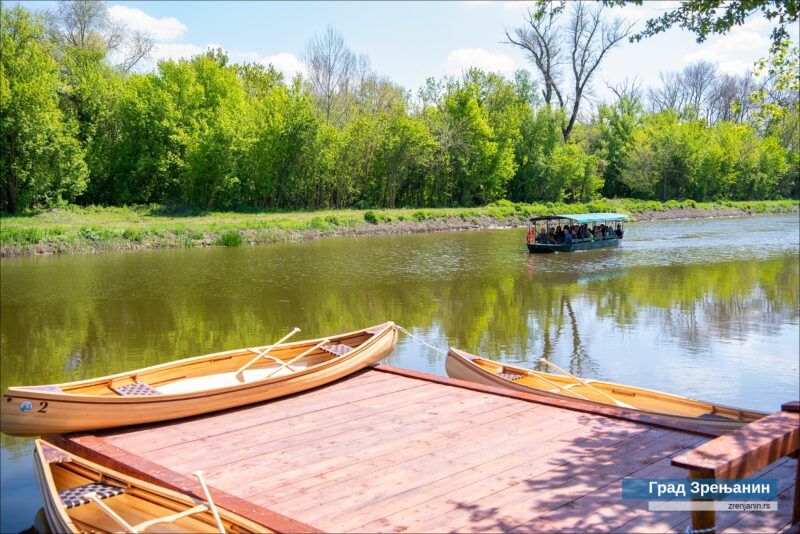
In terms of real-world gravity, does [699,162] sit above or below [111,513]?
above

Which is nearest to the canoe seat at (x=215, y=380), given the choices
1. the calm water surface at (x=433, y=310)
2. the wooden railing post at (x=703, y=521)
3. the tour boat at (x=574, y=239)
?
the calm water surface at (x=433, y=310)

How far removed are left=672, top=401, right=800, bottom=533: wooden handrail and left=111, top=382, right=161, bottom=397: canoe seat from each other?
567 centimetres

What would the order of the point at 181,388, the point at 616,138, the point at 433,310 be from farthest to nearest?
the point at 616,138, the point at 433,310, the point at 181,388

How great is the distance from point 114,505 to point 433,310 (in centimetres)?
1247

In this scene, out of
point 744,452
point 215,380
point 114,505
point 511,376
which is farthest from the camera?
point 511,376

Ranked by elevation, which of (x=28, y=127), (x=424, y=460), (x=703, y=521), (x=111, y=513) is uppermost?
(x=28, y=127)

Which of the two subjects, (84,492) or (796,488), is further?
(84,492)

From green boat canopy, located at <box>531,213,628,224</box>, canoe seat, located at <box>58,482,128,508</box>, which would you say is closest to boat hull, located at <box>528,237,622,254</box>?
green boat canopy, located at <box>531,213,628,224</box>

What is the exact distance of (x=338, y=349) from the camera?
966 centimetres

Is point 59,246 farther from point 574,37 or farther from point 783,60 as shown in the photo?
point 574,37

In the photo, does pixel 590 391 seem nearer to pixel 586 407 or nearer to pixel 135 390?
pixel 586 407

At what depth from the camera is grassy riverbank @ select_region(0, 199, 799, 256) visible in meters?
30.7

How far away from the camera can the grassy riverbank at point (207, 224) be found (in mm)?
30703

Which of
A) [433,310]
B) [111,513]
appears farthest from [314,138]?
[111,513]
